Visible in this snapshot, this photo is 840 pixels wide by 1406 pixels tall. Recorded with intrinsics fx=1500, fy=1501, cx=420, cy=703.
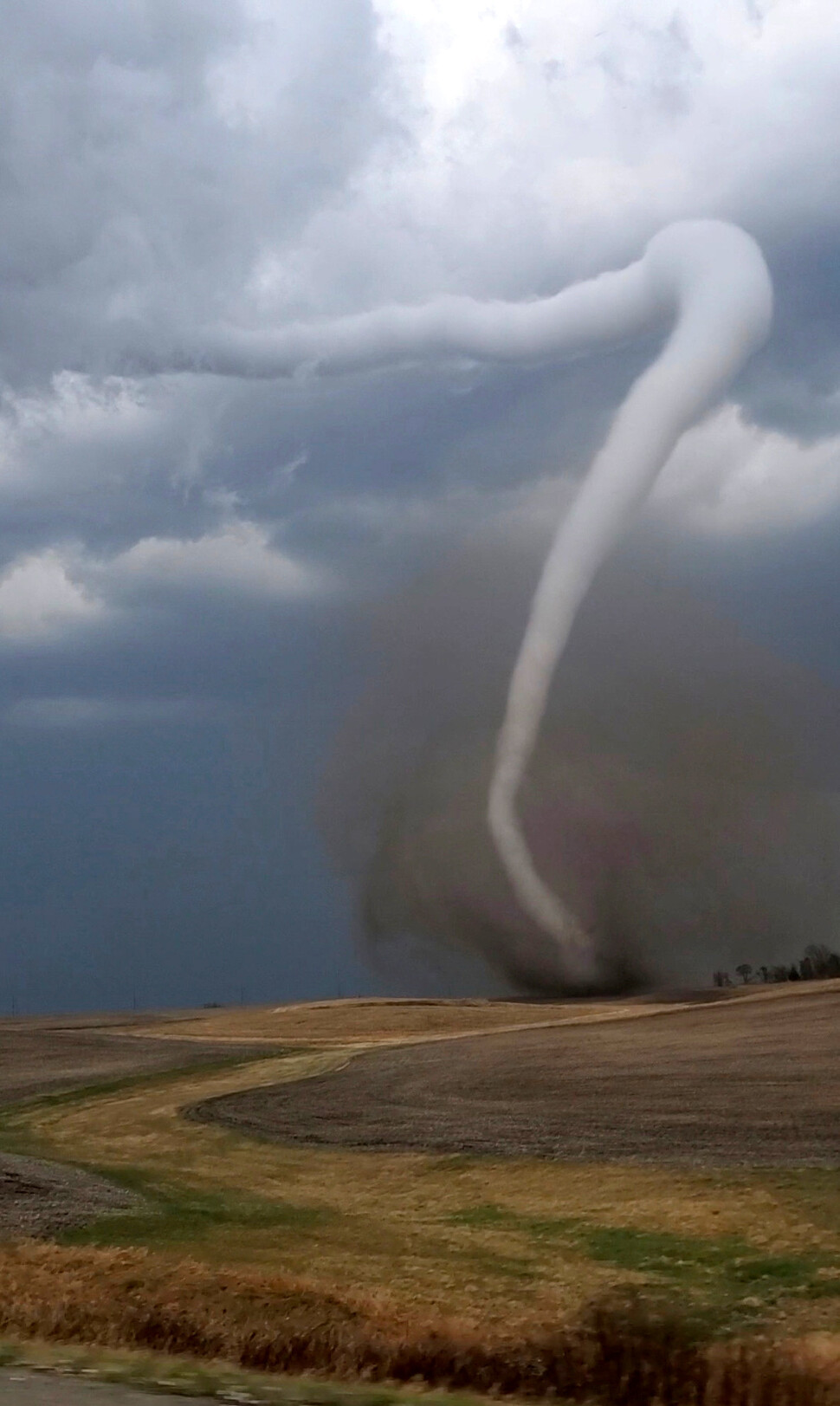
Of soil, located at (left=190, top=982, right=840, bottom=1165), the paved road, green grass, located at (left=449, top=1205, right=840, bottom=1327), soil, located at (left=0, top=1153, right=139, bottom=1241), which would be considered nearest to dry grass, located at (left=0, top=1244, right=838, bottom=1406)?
the paved road

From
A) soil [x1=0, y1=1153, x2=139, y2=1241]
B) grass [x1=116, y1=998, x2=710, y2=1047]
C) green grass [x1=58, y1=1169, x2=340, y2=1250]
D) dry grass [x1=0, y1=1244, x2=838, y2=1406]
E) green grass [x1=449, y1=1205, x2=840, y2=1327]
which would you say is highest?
grass [x1=116, y1=998, x2=710, y2=1047]

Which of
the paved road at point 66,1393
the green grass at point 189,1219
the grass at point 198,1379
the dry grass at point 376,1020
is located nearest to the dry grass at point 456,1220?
the green grass at point 189,1219

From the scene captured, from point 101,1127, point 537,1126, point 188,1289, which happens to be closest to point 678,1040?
point 537,1126

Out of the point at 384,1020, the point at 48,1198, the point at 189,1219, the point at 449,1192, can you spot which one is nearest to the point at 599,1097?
the point at 449,1192

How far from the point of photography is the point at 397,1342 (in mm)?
18109

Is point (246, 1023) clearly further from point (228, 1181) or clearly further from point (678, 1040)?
point (228, 1181)

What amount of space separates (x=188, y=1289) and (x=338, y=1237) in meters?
9.38

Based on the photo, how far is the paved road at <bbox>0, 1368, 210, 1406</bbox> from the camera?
41.5 ft

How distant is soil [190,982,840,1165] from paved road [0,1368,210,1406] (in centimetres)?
2320

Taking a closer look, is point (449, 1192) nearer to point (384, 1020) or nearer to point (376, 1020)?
point (384, 1020)

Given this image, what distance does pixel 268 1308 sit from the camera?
19.8m

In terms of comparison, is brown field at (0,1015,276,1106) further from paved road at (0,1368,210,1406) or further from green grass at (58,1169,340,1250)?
paved road at (0,1368,210,1406)

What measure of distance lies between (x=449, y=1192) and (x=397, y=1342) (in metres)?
16.7

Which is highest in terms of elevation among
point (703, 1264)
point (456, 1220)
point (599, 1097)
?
point (599, 1097)
